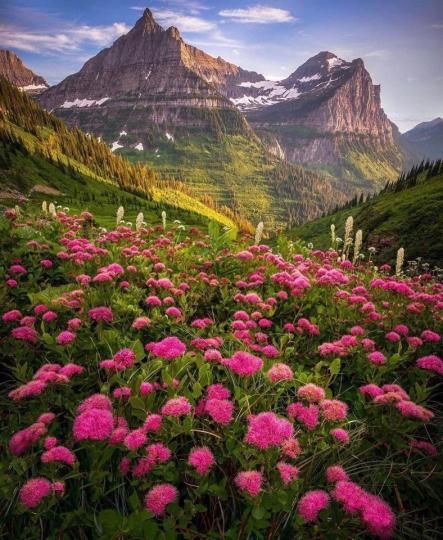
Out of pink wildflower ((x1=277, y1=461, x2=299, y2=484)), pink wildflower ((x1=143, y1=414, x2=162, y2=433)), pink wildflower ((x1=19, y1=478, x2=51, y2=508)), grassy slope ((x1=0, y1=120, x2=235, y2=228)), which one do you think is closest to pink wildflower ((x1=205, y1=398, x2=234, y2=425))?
pink wildflower ((x1=143, y1=414, x2=162, y2=433))

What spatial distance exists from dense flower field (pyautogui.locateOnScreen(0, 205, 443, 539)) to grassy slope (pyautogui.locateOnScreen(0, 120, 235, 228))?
9850cm

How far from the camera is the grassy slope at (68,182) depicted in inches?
4166

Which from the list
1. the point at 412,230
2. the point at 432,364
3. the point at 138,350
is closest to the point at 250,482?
the point at 138,350

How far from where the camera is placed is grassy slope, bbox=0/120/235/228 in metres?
106

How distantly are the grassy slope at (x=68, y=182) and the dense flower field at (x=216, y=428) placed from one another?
98.5 metres

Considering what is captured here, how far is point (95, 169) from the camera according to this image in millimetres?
148500

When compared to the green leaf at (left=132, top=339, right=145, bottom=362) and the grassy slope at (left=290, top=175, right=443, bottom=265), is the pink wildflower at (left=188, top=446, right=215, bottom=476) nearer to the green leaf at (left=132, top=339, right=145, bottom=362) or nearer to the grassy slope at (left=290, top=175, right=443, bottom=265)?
the green leaf at (left=132, top=339, right=145, bottom=362)

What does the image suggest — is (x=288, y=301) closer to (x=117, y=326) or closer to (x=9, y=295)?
(x=117, y=326)

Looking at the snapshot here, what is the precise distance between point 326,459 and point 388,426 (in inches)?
26.4

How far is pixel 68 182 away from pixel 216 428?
13881cm

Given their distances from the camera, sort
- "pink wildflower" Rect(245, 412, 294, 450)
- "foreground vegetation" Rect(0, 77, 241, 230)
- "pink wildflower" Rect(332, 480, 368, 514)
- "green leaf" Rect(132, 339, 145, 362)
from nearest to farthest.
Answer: "pink wildflower" Rect(332, 480, 368, 514) → "pink wildflower" Rect(245, 412, 294, 450) → "green leaf" Rect(132, 339, 145, 362) → "foreground vegetation" Rect(0, 77, 241, 230)

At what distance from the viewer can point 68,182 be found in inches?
4889

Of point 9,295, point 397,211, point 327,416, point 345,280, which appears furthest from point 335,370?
point 397,211

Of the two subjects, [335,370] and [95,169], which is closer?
[335,370]
